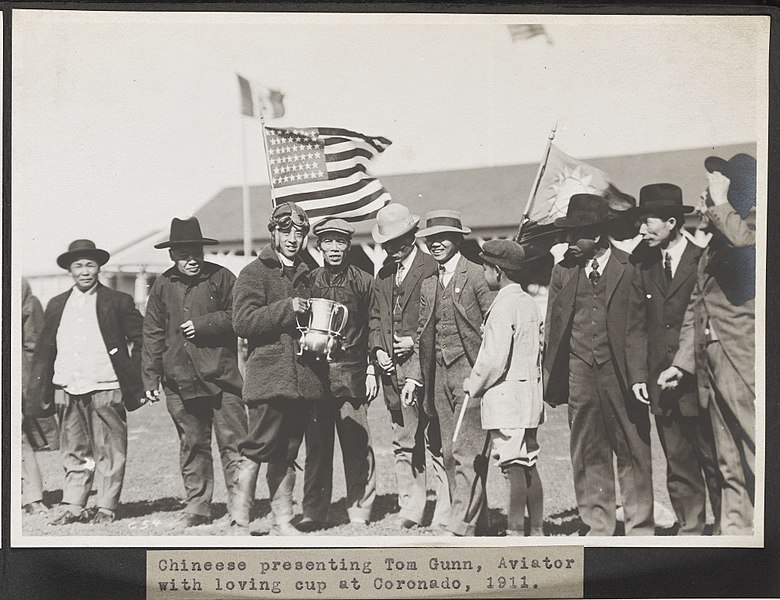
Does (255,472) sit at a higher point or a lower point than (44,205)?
lower

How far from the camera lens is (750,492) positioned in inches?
202

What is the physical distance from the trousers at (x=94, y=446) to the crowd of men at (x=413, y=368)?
12 mm

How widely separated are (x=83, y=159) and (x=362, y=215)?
177 centimetres

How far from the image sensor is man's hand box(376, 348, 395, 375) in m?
5.08

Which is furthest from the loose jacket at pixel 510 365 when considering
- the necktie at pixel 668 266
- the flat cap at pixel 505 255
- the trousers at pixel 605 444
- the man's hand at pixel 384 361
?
the necktie at pixel 668 266

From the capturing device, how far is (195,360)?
199 inches

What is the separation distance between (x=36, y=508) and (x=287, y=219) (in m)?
2.37

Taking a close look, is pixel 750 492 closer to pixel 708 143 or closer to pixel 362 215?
pixel 708 143

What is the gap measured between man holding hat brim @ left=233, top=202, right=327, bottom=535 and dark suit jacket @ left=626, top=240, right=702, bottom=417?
1.95 m

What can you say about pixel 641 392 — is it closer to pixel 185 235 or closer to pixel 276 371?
pixel 276 371

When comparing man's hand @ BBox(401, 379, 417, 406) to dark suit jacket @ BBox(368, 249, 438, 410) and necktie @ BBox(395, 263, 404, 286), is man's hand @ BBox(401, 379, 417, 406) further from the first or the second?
necktie @ BBox(395, 263, 404, 286)

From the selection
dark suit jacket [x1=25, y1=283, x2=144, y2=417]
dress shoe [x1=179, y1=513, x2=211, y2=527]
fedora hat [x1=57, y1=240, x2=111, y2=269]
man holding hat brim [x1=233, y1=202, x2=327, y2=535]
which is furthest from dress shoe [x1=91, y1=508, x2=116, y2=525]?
fedora hat [x1=57, y1=240, x2=111, y2=269]

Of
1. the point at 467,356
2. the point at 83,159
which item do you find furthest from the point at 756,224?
the point at 83,159
